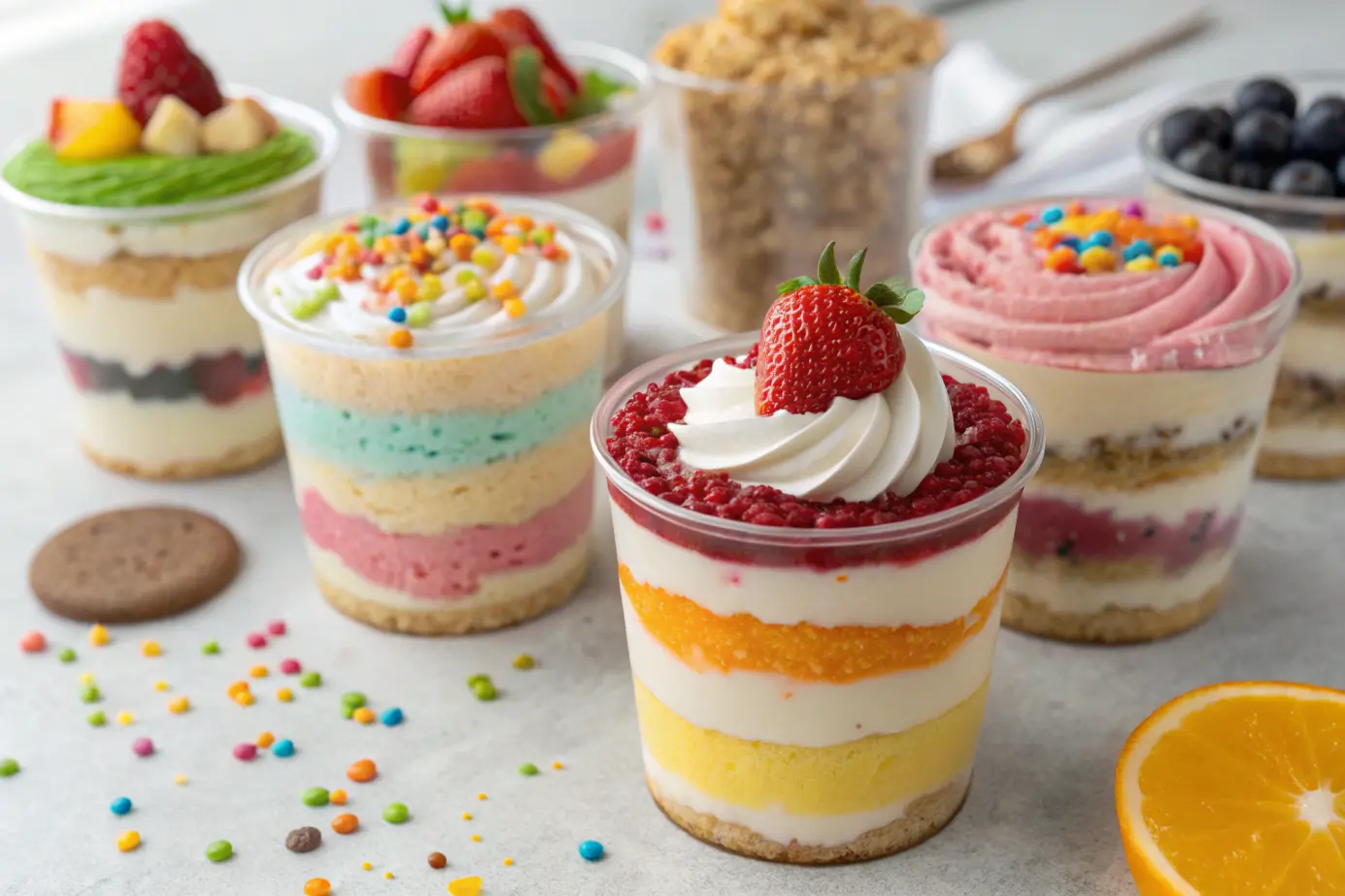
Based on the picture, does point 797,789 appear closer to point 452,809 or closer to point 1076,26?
point 452,809

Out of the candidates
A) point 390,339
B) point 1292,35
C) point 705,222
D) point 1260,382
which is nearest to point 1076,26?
point 1292,35

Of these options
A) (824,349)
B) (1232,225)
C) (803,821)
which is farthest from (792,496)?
(1232,225)

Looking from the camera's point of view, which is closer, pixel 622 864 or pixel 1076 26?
pixel 622 864

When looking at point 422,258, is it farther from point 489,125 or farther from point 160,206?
point 489,125

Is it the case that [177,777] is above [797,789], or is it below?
below

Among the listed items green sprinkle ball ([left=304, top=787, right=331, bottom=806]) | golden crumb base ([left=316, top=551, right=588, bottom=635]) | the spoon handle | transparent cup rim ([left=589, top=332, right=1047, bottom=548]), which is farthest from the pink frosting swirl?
the spoon handle

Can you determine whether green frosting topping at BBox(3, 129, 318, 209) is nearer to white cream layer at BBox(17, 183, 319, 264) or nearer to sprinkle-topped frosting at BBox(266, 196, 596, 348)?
white cream layer at BBox(17, 183, 319, 264)
